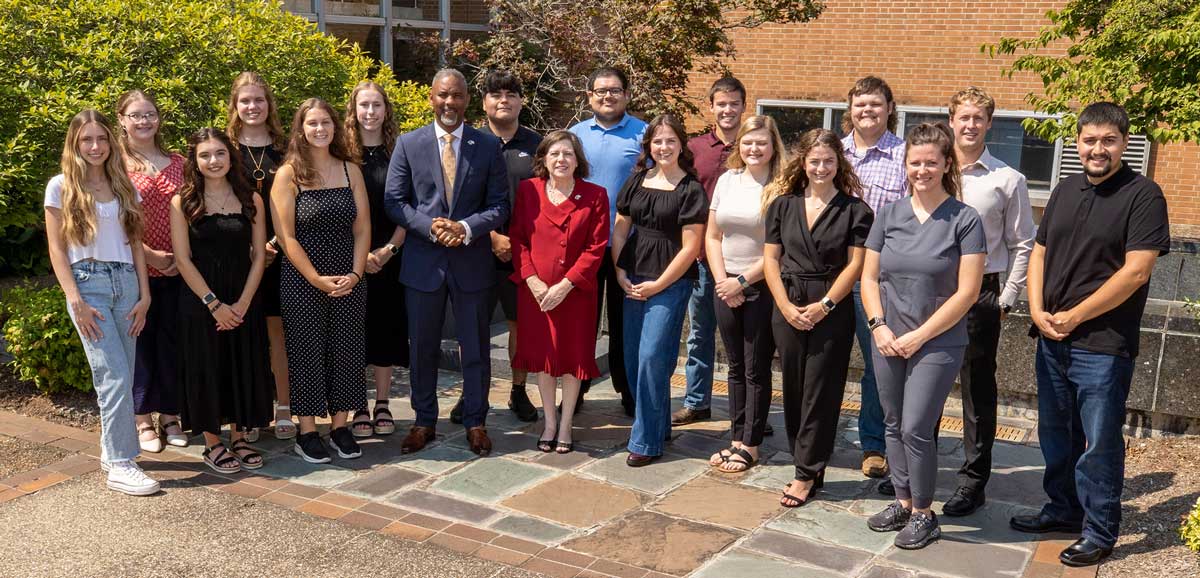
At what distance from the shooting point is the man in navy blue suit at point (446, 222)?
19.1ft

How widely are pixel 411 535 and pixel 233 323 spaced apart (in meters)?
1.52

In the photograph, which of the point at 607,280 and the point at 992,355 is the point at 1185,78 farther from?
the point at 607,280

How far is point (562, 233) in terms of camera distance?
18.9 ft

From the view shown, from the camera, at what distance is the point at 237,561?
4582 millimetres

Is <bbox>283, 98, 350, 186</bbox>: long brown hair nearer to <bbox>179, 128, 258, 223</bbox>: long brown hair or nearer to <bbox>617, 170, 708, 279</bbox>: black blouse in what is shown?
<bbox>179, 128, 258, 223</bbox>: long brown hair

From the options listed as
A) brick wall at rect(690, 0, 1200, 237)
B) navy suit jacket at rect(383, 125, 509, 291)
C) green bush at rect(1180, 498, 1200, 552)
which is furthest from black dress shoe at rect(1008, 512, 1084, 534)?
brick wall at rect(690, 0, 1200, 237)

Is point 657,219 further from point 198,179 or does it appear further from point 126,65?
point 126,65

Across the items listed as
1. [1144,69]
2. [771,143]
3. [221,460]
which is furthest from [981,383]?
[221,460]

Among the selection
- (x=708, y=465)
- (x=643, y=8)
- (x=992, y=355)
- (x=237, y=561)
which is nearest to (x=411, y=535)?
(x=237, y=561)

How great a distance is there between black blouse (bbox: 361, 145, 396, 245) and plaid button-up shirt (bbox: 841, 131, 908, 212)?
8.17 ft

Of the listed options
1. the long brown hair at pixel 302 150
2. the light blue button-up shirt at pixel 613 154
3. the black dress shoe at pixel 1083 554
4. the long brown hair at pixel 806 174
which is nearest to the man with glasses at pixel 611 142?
the light blue button-up shirt at pixel 613 154

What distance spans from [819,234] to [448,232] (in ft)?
6.30

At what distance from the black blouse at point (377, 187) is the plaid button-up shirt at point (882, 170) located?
2490 mm

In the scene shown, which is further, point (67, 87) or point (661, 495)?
point (67, 87)
